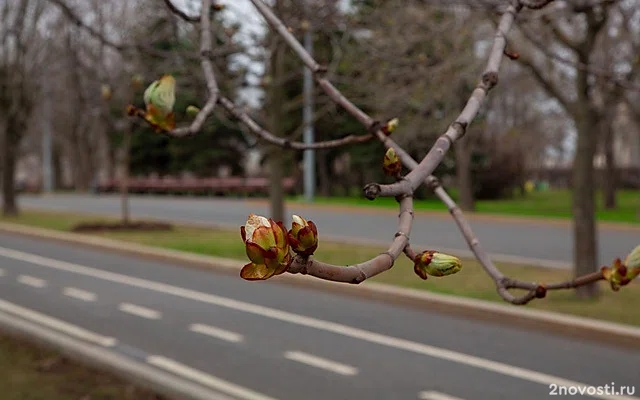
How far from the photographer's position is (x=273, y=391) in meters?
6.21

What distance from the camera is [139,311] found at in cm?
940

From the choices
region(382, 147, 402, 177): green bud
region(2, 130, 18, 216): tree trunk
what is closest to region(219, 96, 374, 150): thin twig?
region(382, 147, 402, 177): green bud

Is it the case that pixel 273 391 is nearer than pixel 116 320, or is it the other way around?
pixel 273 391

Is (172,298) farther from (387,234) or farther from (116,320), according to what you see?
(387,234)

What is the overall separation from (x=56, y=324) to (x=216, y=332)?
1.89 metres

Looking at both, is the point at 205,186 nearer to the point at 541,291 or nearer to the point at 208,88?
the point at 208,88

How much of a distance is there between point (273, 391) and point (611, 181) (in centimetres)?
2560

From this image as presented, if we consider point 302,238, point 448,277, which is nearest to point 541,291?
point 302,238

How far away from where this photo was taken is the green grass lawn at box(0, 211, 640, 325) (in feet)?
28.6

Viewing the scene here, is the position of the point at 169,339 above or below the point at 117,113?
below

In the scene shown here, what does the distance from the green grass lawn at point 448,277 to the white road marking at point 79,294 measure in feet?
10.1

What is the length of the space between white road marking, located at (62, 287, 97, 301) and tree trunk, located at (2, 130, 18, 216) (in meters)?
14.1

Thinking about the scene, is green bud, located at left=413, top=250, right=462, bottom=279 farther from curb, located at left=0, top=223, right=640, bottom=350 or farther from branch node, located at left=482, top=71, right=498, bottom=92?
curb, located at left=0, top=223, right=640, bottom=350

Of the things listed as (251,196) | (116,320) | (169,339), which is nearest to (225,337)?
(169,339)
